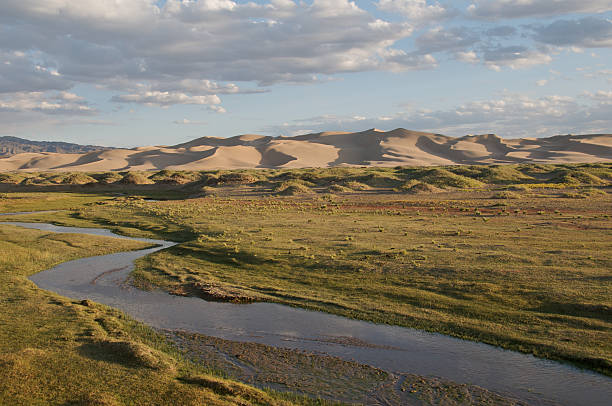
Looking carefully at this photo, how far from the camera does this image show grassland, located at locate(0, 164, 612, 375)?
1557 centimetres

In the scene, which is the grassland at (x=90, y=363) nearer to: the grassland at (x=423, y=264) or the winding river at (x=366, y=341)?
the winding river at (x=366, y=341)

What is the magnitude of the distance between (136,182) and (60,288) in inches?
3262

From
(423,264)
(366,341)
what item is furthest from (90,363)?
(423,264)

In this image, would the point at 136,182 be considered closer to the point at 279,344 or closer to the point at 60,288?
the point at 60,288

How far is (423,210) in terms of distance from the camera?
47406 millimetres

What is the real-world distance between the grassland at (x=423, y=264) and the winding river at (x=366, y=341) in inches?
27.9

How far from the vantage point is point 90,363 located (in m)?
12.2

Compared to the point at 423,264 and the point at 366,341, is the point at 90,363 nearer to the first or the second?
the point at 366,341

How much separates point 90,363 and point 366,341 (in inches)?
309

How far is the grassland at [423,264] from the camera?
15.6 meters

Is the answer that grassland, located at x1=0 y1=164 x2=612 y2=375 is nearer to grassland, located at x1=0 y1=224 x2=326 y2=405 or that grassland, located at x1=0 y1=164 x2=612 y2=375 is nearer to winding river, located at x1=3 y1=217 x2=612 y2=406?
winding river, located at x1=3 y1=217 x2=612 y2=406

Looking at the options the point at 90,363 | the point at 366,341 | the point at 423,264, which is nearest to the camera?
the point at 90,363

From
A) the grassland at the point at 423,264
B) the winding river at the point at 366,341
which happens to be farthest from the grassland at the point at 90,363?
the grassland at the point at 423,264

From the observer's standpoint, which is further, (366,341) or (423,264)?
(423,264)
